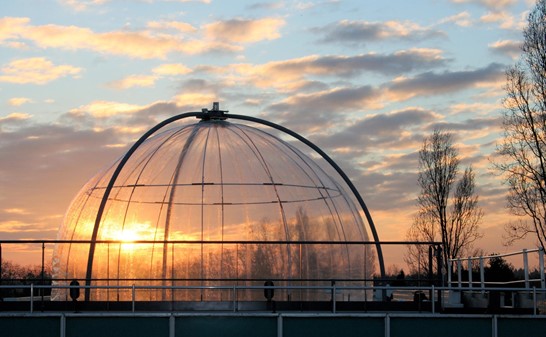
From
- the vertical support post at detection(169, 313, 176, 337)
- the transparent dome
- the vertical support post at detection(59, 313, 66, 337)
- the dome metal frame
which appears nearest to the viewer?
the vertical support post at detection(169, 313, 176, 337)

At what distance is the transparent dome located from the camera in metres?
35.8

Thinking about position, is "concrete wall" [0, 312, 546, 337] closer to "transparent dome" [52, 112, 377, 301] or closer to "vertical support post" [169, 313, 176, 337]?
"vertical support post" [169, 313, 176, 337]

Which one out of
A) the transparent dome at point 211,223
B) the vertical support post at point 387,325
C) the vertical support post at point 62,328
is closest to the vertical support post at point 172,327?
the vertical support post at point 62,328

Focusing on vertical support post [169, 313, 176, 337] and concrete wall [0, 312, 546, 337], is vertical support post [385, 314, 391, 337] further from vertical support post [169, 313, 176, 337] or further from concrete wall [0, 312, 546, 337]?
vertical support post [169, 313, 176, 337]

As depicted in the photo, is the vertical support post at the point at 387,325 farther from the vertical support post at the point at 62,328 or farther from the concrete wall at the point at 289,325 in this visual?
the vertical support post at the point at 62,328

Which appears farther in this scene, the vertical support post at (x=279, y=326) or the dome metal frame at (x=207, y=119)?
the dome metal frame at (x=207, y=119)

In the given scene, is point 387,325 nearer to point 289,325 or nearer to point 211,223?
point 289,325

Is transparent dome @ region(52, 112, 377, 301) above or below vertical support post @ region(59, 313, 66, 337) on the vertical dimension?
above

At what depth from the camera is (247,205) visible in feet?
125

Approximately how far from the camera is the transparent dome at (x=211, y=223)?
35844mm

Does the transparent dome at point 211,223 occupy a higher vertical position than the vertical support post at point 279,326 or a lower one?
higher

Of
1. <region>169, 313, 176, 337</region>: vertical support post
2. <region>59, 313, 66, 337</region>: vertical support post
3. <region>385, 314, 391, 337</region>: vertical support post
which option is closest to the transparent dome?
<region>169, 313, 176, 337</region>: vertical support post

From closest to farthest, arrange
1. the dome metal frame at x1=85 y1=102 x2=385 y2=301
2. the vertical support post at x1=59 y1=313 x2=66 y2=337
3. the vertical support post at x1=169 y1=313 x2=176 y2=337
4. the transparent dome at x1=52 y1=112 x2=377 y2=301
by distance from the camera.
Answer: the vertical support post at x1=169 y1=313 x2=176 y2=337 → the vertical support post at x1=59 y1=313 x2=66 y2=337 → the transparent dome at x1=52 y1=112 x2=377 y2=301 → the dome metal frame at x1=85 y1=102 x2=385 y2=301

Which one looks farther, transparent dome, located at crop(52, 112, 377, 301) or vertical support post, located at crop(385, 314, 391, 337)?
transparent dome, located at crop(52, 112, 377, 301)
